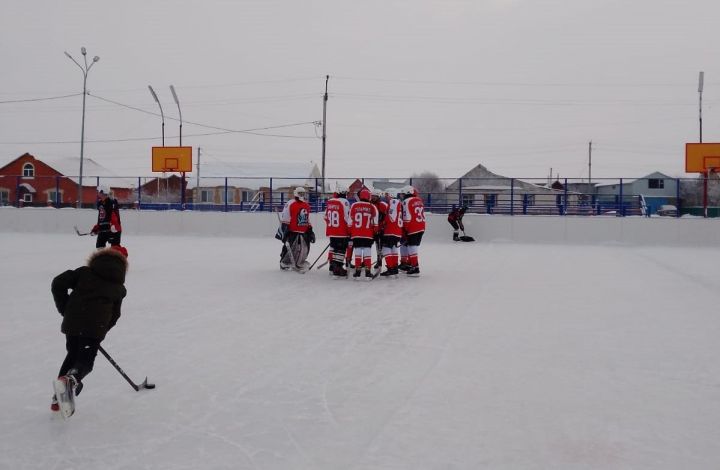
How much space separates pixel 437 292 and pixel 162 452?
7408 mm

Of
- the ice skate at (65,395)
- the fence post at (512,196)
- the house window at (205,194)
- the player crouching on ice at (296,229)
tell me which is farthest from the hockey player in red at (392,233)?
the house window at (205,194)

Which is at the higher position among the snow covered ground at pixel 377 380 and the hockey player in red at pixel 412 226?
the hockey player in red at pixel 412 226

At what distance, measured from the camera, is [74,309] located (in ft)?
14.3

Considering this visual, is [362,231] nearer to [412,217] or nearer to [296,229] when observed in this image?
[412,217]

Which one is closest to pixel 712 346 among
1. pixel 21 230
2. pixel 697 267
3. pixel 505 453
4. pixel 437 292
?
pixel 505 453

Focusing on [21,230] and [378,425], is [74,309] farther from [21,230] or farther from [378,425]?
[21,230]

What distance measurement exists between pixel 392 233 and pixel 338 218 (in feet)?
3.50

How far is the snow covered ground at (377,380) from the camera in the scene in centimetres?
385

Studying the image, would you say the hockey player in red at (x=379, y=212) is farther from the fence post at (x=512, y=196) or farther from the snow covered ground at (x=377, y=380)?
the fence post at (x=512, y=196)

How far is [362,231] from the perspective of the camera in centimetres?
1246

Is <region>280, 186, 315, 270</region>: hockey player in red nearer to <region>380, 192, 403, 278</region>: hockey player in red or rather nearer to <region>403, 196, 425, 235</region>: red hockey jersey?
<region>380, 192, 403, 278</region>: hockey player in red

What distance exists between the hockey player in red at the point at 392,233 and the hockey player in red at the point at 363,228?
1.18ft

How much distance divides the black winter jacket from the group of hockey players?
26.3 feet

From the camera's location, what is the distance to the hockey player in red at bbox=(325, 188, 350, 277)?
12680 mm
